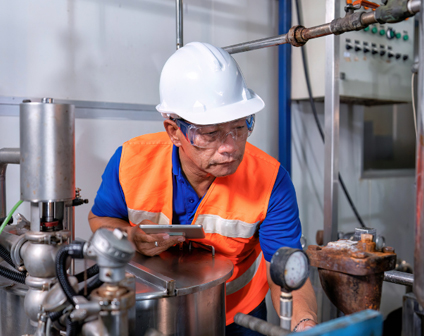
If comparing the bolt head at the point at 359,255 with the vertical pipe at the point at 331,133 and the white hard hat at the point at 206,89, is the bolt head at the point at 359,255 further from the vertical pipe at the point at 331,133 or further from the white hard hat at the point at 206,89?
the vertical pipe at the point at 331,133

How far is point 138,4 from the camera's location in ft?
5.29

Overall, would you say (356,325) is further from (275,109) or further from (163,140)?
(275,109)

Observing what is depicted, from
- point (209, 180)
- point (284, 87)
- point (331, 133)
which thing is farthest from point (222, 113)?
point (284, 87)

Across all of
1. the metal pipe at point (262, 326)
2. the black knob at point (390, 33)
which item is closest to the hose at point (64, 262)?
the metal pipe at point (262, 326)

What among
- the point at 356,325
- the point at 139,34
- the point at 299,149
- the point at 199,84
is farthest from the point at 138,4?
the point at 356,325

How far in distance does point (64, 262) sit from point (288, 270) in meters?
0.35

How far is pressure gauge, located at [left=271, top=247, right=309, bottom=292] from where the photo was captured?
614mm

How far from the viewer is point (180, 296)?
79 cm

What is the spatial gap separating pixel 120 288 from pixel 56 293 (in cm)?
11

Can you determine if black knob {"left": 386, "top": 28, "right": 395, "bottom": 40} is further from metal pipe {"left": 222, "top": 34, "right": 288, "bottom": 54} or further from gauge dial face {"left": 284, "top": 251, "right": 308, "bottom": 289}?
gauge dial face {"left": 284, "top": 251, "right": 308, "bottom": 289}

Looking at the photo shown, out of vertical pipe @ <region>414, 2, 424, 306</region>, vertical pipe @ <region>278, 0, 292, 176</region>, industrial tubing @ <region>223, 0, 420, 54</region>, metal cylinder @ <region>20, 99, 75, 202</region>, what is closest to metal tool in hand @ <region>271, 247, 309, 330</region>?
vertical pipe @ <region>414, 2, 424, 306</region>

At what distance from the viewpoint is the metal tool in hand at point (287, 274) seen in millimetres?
615

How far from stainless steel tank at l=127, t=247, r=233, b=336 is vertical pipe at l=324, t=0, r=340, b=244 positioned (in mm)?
808

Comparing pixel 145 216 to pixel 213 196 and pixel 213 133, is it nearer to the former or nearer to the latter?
pixel 213 196
